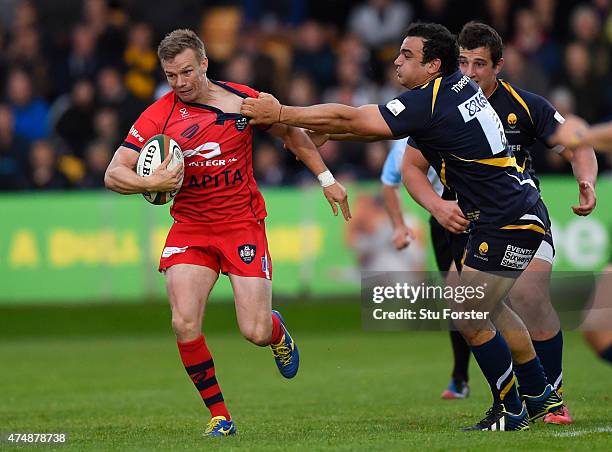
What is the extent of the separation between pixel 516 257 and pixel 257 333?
1.98 meters

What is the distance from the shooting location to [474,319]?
29.2 ft

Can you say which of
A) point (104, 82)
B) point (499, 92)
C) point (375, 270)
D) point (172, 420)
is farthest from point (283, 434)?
point (104, 82)

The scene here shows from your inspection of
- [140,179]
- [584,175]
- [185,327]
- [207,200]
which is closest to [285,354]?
[185,327]

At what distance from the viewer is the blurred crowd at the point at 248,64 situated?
1966cm

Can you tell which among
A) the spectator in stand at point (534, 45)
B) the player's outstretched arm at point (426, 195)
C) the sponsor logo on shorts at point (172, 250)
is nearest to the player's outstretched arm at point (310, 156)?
the player's outstretched arm at point (426, 195)

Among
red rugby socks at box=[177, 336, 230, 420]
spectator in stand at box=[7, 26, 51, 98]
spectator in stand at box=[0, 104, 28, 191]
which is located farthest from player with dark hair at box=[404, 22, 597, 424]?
spectator in stand at box=[7, 26, 51, 98]

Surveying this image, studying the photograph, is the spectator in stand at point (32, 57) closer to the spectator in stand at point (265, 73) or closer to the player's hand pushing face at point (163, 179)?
the spectator in stand at point (265, 73)

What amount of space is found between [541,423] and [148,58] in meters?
13.4

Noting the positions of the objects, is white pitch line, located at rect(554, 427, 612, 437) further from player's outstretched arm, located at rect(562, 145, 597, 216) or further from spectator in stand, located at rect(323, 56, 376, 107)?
spectator in stand, located at rect(323, 56, 376, 107)

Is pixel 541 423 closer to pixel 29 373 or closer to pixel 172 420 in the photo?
pixel 172 420

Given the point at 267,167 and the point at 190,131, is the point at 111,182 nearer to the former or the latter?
the point at 190,131

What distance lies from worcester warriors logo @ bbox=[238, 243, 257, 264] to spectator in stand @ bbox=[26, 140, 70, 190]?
9.95 m

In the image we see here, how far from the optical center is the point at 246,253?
9.40 meters

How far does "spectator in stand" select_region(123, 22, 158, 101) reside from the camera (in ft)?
69.0
